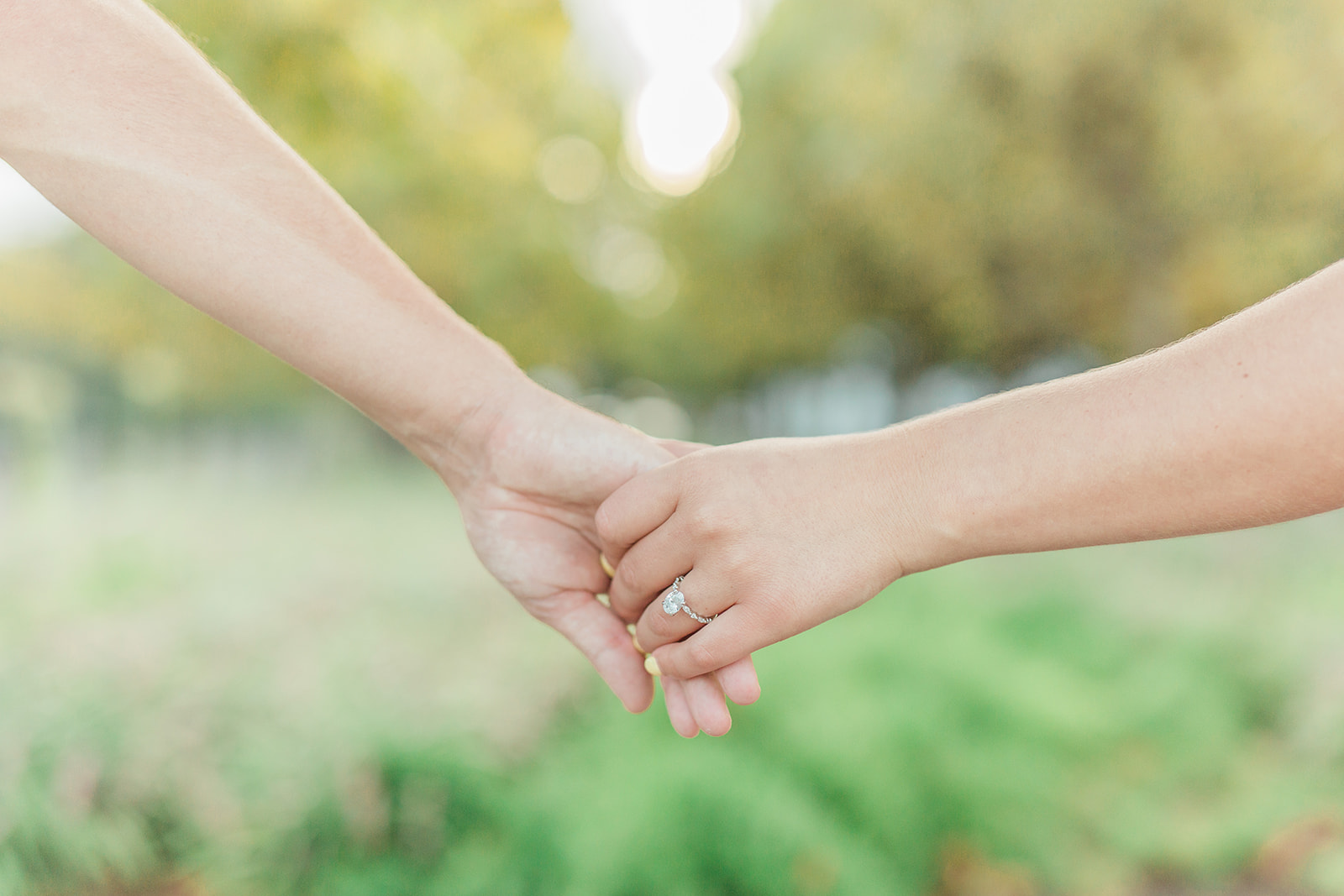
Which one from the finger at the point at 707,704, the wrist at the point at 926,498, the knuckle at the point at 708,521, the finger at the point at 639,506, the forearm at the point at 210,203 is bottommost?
the finger at the point at 707,704

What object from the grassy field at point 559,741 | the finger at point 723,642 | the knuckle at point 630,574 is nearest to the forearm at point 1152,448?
the finger at point 723,642

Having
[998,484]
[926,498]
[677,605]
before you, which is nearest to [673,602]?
[677,605]

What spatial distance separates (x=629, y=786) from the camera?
10.0 ft

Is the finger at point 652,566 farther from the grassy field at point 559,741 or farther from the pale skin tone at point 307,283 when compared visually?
the grassy field at point 559,741

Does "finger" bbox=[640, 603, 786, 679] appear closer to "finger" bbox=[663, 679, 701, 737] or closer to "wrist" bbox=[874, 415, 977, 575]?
"finger" bbox=[663, 679, 701, 737]

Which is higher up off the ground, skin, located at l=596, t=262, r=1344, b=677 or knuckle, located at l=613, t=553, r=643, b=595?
knuckle, located at l=613, t=553, r=643, b=595

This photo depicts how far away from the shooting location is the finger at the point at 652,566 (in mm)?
1928

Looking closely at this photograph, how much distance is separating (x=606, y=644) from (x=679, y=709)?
238 millimetres

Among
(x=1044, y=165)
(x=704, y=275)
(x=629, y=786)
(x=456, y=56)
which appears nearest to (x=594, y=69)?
(x=704, y=275)

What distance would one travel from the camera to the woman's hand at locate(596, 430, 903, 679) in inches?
Result: 70.9

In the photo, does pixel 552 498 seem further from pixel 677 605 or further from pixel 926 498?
pixel 926 498

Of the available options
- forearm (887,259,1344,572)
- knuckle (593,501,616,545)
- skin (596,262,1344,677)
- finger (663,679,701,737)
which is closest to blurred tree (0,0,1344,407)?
knuckle (593,501,616,545)

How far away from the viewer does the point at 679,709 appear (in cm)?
207

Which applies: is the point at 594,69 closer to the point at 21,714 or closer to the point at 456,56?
the point at 456,56
